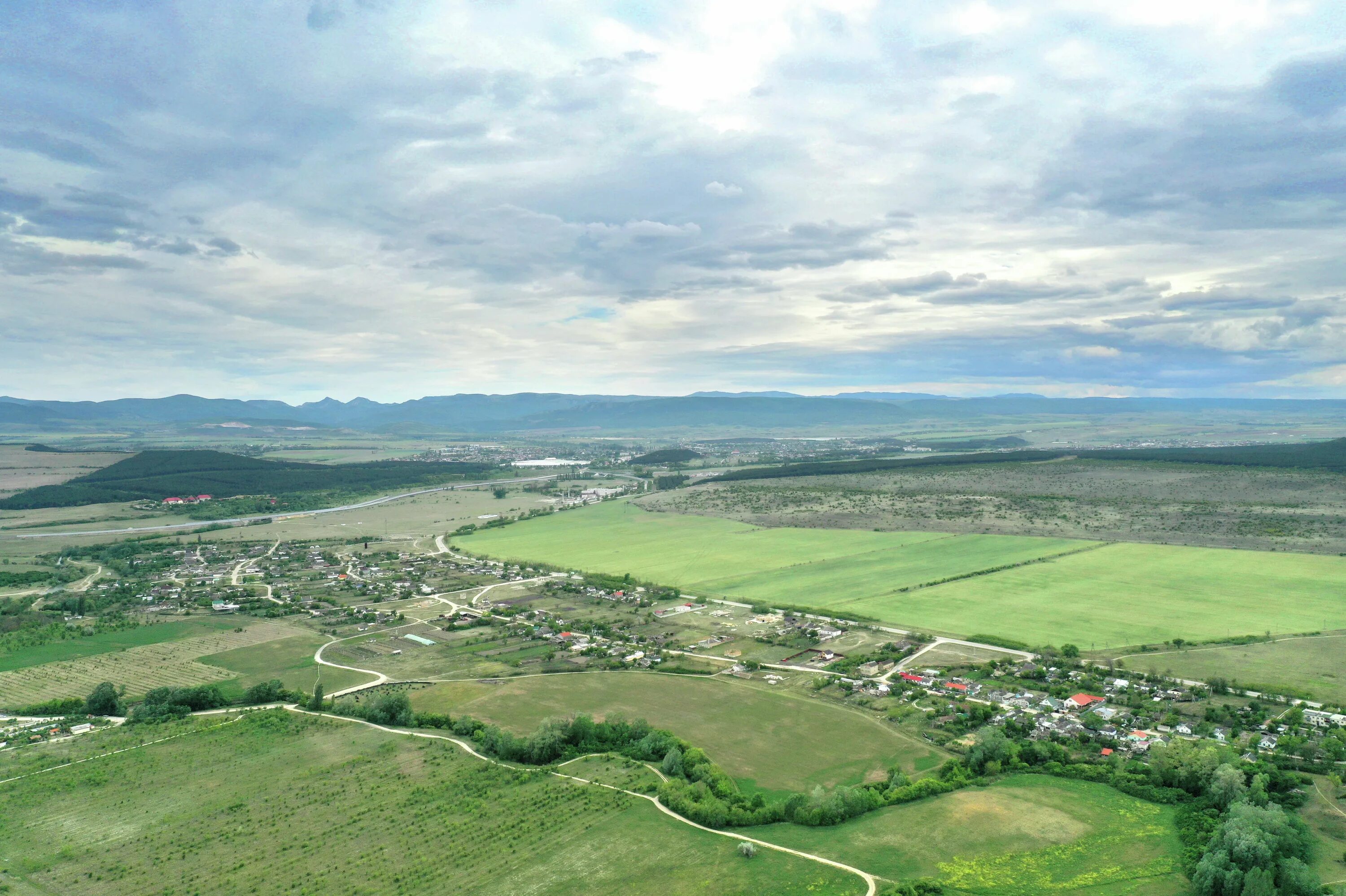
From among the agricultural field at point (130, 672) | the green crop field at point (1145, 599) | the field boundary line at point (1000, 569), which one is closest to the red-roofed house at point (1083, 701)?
the green crop field at point (1145, 599)

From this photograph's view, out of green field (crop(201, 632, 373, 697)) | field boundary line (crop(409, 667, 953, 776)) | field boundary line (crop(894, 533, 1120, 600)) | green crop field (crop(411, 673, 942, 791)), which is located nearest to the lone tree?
green field (crop(201, 632, 373, 697))

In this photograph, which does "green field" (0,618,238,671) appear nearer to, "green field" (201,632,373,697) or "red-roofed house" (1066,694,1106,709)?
"green field" (201,632,373,697)

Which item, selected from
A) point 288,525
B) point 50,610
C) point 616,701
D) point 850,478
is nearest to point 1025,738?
point 616,701

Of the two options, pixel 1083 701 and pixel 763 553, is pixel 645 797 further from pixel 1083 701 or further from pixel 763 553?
pixel 763 553

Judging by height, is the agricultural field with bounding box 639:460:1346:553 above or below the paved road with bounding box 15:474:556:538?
above

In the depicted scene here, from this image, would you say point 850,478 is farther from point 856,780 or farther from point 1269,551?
point 856,780

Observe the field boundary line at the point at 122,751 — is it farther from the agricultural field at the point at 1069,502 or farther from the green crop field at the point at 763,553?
the agricultural field at the point at 1069,502
